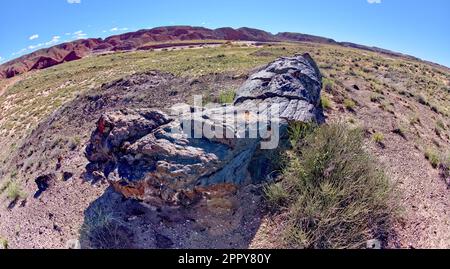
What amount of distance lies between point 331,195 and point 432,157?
441cm

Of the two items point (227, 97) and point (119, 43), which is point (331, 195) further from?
point (119, 43)

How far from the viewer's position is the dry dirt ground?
6.55m

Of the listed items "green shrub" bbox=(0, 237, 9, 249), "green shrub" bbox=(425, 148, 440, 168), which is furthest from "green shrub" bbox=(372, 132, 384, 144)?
"green shrub" bbox=(0, 237, 9, 249)

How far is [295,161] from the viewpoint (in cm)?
716

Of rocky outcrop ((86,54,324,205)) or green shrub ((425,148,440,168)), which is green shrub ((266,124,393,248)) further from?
green shrub ((425,148,440,168))

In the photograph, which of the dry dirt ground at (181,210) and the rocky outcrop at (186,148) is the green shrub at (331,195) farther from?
the rocky outcrop at (186,148)

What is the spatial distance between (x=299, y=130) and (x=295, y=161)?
3.52 ft

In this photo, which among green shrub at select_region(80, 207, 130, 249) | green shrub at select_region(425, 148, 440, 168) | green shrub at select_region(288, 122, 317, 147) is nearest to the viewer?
green shrub at select_region(80, 207, 130, 249)

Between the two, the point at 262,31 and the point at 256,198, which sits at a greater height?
the point at 262,31

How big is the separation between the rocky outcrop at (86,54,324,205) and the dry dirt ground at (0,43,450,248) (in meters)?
0.40

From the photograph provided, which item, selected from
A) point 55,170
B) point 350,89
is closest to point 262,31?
point 350,89

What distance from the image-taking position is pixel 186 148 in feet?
22.6

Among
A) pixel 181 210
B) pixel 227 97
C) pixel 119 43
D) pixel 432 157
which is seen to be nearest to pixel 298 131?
pixel 181 210
